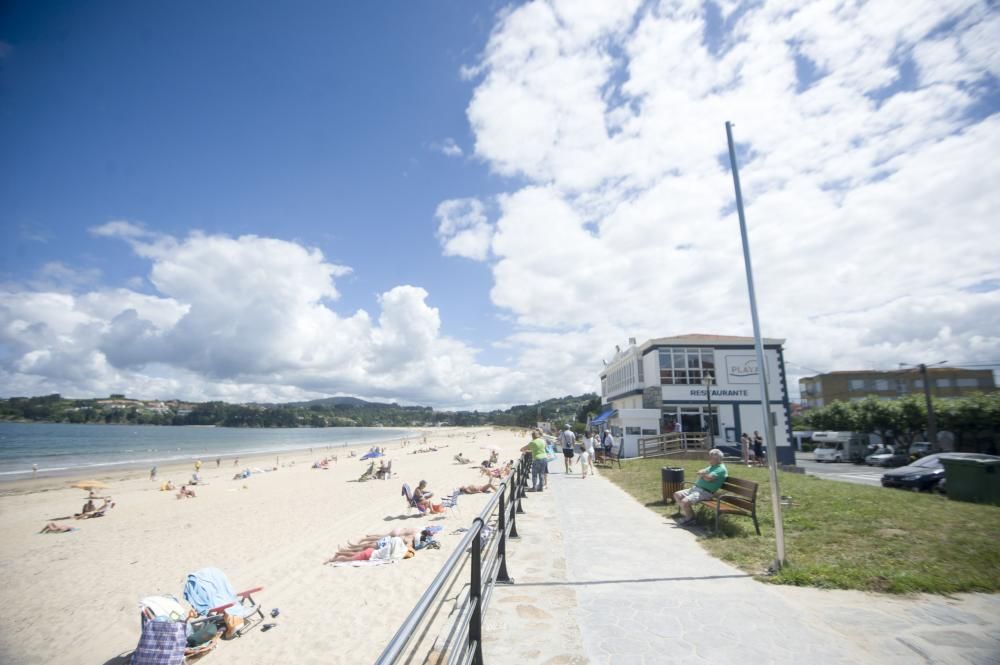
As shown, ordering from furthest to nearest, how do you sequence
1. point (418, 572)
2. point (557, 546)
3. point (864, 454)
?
point (864, 454)
point (418, 572)
point (557, 546)

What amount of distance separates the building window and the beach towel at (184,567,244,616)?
989 inches

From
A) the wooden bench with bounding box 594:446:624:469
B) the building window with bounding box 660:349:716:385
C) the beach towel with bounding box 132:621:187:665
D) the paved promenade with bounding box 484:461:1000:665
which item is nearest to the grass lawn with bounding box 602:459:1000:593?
the paved promenade with bounding box 484:461:1000:665

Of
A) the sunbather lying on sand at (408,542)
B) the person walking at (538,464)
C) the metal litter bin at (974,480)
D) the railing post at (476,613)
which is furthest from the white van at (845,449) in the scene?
the railing post at (476,613)

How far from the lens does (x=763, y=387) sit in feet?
19.0

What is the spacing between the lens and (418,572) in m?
7.39

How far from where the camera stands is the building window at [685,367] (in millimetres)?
27422

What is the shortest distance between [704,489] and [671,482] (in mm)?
1919

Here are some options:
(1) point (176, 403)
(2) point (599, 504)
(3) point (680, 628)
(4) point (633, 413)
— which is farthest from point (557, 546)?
(1) point (176, 403)

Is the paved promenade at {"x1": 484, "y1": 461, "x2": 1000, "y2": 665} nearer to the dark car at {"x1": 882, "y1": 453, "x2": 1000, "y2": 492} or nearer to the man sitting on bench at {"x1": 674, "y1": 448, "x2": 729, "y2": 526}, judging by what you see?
the man sitting on bench at {"x1": 674, "y1": 448, "x2": 729, "y2": 526}

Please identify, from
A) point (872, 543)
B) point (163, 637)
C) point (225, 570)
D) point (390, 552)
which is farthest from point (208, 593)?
point (872, 543)

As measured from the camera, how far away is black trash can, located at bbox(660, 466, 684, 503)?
391 inches

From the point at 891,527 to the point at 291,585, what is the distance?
9.52m

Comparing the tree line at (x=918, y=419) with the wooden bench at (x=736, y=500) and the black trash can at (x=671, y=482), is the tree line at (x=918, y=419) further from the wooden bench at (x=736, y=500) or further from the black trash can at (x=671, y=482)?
the wooden bench at (x=736, y=500)

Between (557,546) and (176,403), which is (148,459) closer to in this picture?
(557,546)
